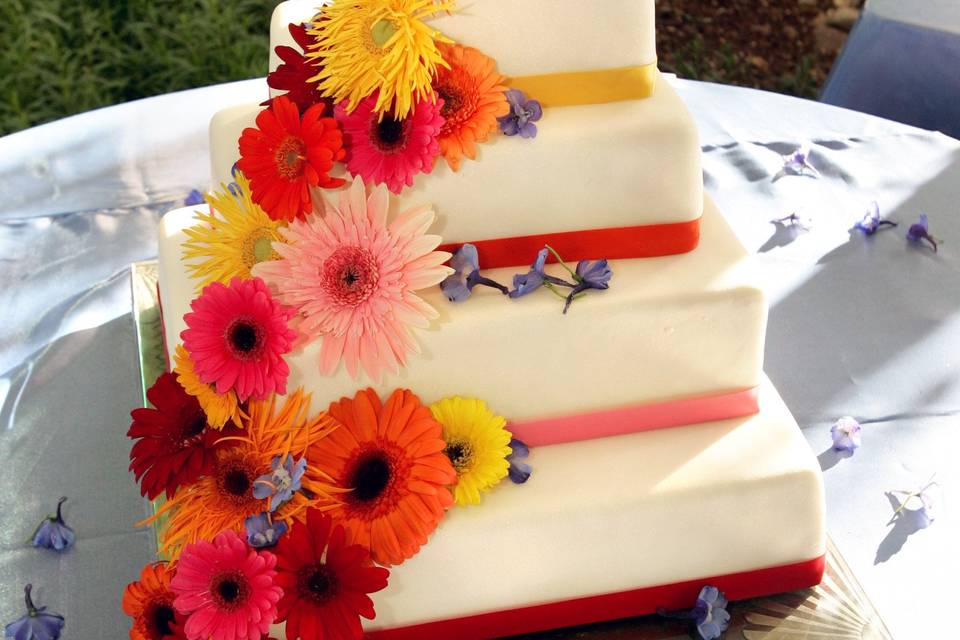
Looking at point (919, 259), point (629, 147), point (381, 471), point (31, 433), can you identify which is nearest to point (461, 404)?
point (381, 471)

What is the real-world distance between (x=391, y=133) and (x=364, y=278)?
0.20m

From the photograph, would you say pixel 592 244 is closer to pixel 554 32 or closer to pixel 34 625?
pixel 554 32

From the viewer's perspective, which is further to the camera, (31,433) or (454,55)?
(31,433)

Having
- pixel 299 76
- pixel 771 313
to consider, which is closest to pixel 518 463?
pixel 299 76

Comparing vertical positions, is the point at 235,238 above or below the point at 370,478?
above

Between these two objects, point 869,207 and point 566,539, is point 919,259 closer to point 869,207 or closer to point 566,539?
point 869,207

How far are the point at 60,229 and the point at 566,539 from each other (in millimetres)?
1611

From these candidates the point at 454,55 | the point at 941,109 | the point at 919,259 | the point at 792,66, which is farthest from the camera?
the point at 792,66

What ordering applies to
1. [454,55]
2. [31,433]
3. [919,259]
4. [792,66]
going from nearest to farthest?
[454,55]
[31,433]
[919,259]
[792,66]

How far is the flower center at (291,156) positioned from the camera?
147 cm

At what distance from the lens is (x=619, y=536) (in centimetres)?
154

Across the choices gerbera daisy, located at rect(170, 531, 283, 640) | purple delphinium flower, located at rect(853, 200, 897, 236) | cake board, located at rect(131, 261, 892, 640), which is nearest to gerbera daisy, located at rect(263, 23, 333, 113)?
gerbera daisy, located at rect(170, 531, 283, 640)

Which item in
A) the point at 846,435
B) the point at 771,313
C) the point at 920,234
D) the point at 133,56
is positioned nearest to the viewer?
the point at 846,435

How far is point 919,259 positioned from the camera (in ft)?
7.91
